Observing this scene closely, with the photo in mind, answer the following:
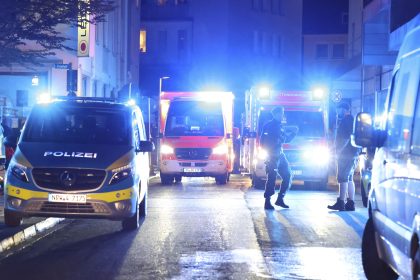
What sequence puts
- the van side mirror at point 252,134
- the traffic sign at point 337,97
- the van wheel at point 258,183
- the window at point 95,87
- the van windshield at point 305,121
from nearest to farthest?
the van wheel at point 258,183
the van windshield at point 305,121
the van side mirror at point 252,134
the traffic sign at point 337,97
the window at point 95,87

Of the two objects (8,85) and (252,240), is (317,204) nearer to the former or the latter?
(252,240)

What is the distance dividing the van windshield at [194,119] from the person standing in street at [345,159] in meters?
8.54

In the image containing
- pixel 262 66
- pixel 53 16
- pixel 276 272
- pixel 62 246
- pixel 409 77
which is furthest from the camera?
pixel 262 66

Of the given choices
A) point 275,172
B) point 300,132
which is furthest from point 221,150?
point 275,172

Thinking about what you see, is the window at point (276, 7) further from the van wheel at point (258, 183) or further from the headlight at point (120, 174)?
the headlight at point (120, 174)

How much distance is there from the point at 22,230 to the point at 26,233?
13 centimetres

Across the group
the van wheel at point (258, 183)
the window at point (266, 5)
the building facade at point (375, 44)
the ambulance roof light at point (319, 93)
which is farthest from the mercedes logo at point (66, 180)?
the window at point (266, 5)

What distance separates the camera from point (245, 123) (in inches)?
1025

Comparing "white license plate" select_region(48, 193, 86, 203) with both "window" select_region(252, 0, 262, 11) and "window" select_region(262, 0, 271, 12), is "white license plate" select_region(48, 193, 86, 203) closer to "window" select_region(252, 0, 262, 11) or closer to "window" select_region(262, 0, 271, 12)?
"window" select_region(252, 0, 262, 11)

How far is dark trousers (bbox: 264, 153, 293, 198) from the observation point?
1594 centimetres

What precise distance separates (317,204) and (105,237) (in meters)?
6.58

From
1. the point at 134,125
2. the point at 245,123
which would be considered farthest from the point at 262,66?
the point at 134,125

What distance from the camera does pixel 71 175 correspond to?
11.9 meters

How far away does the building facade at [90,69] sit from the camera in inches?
1071
